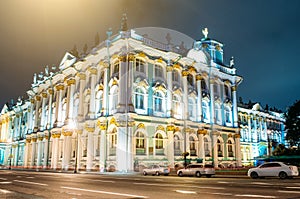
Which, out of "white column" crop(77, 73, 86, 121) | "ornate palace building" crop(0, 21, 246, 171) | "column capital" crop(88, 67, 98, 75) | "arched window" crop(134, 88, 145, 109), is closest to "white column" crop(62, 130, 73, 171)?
"ornate palace building" crop(0, 21, 246, 171)

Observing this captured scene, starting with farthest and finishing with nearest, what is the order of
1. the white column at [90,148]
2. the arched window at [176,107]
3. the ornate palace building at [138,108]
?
the arched window at [176,107], the white column at [90,148], the ornate palace building at [138,108]

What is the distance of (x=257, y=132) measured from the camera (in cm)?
6419

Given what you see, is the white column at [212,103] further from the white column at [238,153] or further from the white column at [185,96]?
the white column at [238,153]

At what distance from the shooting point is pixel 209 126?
4084 cm

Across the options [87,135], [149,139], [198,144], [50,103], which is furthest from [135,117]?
[50,103]

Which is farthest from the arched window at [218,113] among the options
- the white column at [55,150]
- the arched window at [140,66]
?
the white column at [55,150]

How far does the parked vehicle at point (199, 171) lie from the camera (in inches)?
963

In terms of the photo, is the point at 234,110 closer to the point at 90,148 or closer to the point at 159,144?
the point at 159,144

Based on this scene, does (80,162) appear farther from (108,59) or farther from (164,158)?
(108,59)

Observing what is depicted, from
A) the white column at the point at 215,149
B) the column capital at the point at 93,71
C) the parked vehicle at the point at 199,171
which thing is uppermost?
the column capital at the point at 93,71

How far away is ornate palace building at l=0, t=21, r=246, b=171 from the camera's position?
32.9 meters

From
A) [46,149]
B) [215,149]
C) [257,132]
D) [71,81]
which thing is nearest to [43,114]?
[46,149]

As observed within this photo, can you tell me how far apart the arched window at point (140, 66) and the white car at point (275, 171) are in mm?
18761

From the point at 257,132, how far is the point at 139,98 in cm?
4062
